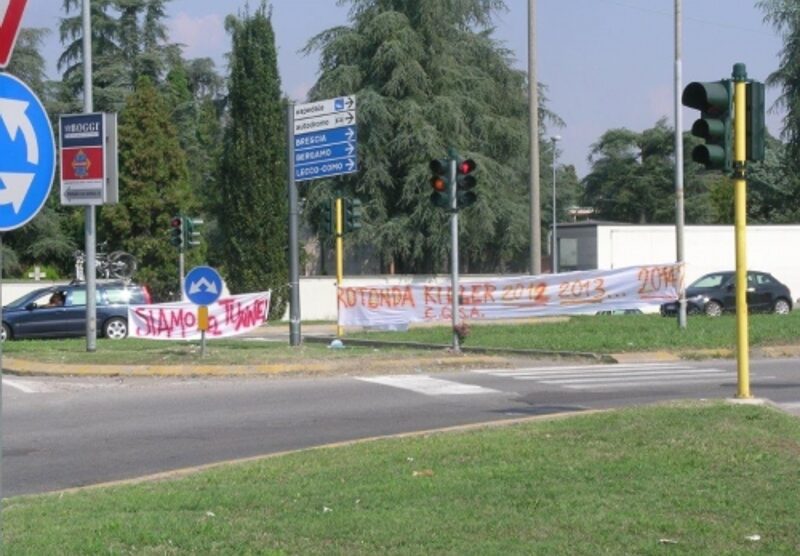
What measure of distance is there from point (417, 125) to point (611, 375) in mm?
31317

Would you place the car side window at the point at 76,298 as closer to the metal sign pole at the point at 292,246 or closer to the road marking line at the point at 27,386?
the metal sign pole at the point at 292,246

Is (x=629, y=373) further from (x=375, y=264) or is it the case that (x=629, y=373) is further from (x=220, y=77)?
(x=220, y=77)

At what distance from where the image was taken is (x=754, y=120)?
1177 centimetres

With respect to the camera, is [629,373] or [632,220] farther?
[632,220]

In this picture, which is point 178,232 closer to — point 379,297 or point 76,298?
point 76,298

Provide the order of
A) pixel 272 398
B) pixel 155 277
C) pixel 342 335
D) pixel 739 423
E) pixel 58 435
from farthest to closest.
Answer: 1. pixel 155 277
2. pixel 342 335
3. pixel 272 398
4. pixel 58 435
5. pixel 739 423

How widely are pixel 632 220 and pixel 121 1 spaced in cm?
4137

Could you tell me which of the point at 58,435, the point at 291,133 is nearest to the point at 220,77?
the point at 291,133

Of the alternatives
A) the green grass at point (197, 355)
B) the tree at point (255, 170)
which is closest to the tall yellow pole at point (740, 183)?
the green grass at point (197, 355)

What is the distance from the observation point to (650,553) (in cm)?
679

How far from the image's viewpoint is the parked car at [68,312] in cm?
3266

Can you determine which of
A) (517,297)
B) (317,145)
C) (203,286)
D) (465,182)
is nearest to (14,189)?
(203,286)

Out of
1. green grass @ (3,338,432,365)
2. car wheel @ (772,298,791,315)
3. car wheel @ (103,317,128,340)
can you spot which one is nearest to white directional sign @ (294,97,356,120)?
green grass @ (3,338,432,365)

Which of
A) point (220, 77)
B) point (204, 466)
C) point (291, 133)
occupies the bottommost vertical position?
point (204, 466)
